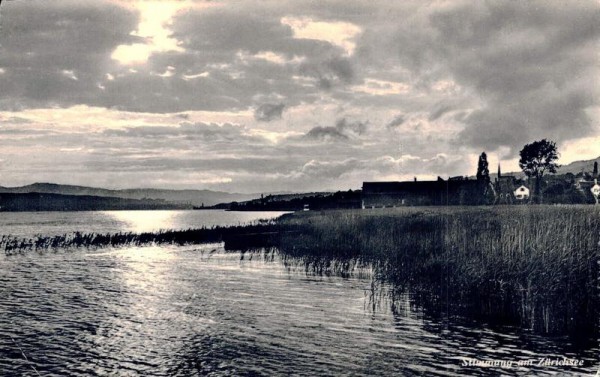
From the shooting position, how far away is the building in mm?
86438

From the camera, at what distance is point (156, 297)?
72.5 feet

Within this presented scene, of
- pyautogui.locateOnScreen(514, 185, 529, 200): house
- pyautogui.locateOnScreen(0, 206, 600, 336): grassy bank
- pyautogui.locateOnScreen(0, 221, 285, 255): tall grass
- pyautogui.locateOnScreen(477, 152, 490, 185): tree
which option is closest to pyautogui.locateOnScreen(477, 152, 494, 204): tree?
pyautogui.locateOnScreen(477, 152, 490, 185): tree

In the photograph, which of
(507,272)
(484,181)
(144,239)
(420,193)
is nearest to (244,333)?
(507,272)

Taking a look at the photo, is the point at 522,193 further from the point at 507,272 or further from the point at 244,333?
the point at 244,333

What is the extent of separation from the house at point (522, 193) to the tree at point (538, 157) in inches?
77.6

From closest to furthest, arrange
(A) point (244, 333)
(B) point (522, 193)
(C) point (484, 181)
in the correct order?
(A) point (244, 333) < (C) point (484, 181) < (B) point (522, 193)

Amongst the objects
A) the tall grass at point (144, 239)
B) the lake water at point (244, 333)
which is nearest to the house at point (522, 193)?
the tall grass at point (144, 239)

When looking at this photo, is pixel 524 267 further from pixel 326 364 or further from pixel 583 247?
pixel 326 364

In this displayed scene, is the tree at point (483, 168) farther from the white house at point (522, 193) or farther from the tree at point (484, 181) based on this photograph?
the white house at point (522, 193)

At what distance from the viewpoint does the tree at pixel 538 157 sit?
314ft

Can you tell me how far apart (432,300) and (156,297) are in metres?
11.1

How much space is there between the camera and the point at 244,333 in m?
15.4

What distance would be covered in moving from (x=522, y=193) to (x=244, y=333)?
8979 centimetres

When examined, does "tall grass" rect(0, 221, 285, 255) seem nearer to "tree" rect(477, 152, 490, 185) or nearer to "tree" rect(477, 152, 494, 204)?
"tree" rect(477, 152, 494, 204)
